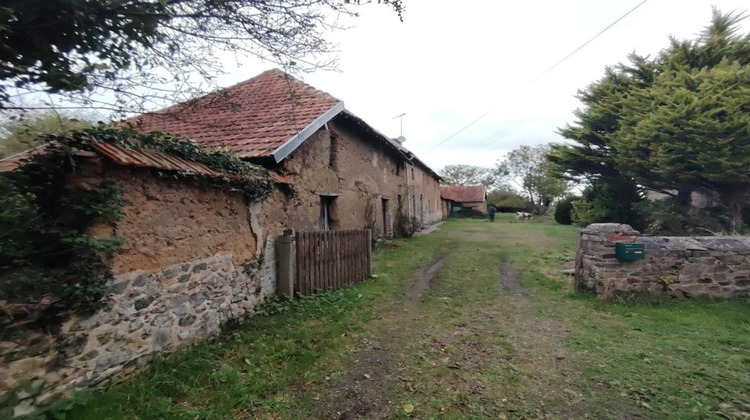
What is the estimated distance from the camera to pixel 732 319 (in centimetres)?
496

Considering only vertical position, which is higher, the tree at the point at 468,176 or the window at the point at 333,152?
the tree at the point at 468,176

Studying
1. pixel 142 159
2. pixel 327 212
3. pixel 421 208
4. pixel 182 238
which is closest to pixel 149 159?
pixel 142 159

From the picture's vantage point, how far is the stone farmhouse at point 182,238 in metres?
2.70

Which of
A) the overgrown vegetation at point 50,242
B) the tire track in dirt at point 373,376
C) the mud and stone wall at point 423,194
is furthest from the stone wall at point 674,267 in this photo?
the mud and stone wall at point 423,194

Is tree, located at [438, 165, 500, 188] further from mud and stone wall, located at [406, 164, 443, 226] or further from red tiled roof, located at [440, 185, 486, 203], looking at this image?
mud and stone wall, located at [406, 164, 443, 226]

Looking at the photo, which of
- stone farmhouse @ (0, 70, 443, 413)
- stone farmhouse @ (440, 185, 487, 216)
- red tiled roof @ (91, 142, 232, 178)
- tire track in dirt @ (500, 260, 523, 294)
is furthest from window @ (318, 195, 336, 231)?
stone farmhouse @ (440, 185, 487, 216)

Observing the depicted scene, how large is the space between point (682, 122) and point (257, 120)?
49.1 feet

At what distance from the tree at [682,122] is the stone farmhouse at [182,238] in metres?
13.1

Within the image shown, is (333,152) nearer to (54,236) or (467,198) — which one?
(54,236)

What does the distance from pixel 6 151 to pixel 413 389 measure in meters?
4.25

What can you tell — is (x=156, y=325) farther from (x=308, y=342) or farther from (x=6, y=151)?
(x=6, y=151)

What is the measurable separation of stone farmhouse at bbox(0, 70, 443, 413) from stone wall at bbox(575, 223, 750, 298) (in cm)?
587

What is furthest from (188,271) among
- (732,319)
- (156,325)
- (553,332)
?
(732,319)

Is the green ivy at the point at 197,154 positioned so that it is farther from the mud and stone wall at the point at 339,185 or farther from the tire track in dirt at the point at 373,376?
the tire track in dirt at the point at 373,376
